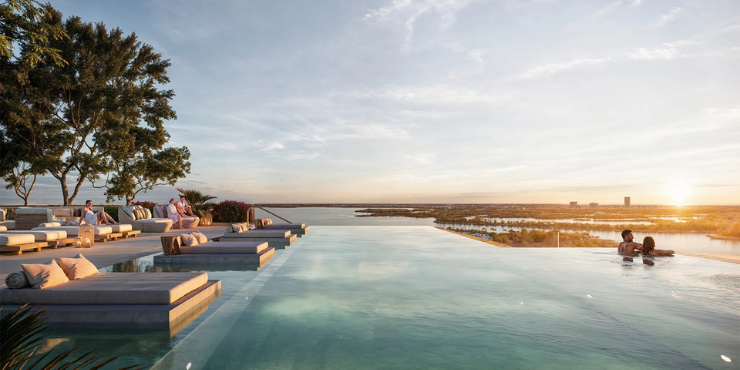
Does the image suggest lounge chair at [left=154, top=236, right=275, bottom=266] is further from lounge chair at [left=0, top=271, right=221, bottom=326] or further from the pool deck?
lounge chair at [left=0, top=271, right=221, bottom=326]

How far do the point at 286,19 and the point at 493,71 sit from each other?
6984 mm

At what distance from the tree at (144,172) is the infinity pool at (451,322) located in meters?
19.6

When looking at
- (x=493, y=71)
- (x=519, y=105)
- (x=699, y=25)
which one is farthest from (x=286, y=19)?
(x=699, y=25)

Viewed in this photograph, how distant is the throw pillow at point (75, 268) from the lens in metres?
4.58

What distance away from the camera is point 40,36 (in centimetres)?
645

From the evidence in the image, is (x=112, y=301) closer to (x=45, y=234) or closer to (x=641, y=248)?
(x=45, y=234)

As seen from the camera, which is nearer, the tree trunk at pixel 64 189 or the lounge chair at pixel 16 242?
the lounge chair at pixel 16 242

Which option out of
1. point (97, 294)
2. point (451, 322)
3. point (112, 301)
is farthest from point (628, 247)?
point (97, 294)

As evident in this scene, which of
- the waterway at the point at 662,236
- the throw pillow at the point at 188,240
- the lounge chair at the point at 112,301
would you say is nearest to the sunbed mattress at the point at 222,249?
the throw pillow at the point at 188,240

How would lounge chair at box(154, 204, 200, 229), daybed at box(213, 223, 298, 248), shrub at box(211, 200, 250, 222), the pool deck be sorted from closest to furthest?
the pool deck → daybed at box(213, 223, 298, 248) → lounge chair at box(154, 204, 200, 229) → shrub at box(211, 200, 250, 222)

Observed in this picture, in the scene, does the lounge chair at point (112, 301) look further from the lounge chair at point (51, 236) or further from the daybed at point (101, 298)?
the lounge chair at point (51, 236)

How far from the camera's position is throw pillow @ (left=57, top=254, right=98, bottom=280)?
15.0 ft

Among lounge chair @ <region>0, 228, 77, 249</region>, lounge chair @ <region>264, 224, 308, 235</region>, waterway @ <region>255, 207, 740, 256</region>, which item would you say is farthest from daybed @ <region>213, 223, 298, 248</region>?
waterway @ <region>255, 207, 740, 256</region>

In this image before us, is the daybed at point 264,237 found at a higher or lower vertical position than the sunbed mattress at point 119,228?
lower
